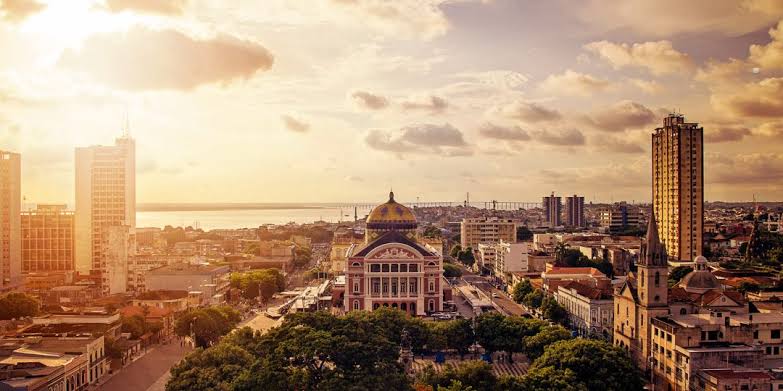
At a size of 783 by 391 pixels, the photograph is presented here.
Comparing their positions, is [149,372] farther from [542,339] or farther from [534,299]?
[534,299]

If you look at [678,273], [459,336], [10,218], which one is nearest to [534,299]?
[678,273]

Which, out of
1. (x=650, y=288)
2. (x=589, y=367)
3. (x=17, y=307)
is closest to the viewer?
(x=589, y=367)

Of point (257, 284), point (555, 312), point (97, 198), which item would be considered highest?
point (97, 198)

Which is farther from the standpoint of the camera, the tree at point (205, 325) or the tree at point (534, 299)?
the tree at point (534, 299)

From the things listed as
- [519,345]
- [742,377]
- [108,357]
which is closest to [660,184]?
[519,345]

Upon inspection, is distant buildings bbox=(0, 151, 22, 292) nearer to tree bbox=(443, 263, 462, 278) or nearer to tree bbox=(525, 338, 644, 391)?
tree bbox=(443, 263, 462, 278)

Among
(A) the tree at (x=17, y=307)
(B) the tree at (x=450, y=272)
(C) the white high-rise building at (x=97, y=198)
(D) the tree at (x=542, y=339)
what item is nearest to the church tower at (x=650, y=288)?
(D) the tree at (x=542, y=339)

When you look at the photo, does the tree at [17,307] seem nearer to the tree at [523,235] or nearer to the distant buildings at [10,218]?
the distant buildings at [10,218]
